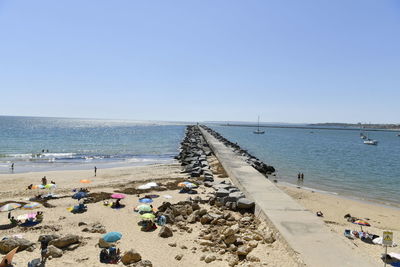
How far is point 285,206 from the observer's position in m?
11.1

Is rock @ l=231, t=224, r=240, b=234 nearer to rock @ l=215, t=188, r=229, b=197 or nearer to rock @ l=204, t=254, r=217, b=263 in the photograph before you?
rock @ l=204, t=254, r=217, b=263

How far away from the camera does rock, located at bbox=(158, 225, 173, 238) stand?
30.5 ft

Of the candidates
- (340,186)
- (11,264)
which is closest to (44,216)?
(11,264)

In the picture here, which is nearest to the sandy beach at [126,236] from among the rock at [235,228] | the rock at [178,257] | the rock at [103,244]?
the rock at [178,257]

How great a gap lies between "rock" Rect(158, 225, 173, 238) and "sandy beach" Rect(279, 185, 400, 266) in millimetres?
5642

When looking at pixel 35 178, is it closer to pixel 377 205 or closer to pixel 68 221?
pixel 68 221

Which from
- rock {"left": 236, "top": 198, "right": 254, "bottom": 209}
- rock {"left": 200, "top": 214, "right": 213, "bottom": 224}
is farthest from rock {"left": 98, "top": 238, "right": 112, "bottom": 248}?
rock {"left": 236, "top": 198, "right": 254, "bottom": 209}

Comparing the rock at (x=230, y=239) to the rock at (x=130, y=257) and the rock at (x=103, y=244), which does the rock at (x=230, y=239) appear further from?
the rock at (x=103, y=244)

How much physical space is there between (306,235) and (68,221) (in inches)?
355

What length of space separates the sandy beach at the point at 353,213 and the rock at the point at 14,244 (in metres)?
9.90

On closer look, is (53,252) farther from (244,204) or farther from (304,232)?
(304,232)

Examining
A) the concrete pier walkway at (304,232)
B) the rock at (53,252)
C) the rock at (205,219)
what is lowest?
the rock at (53,252)

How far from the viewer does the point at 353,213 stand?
13305 mm

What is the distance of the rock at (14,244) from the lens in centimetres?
795
